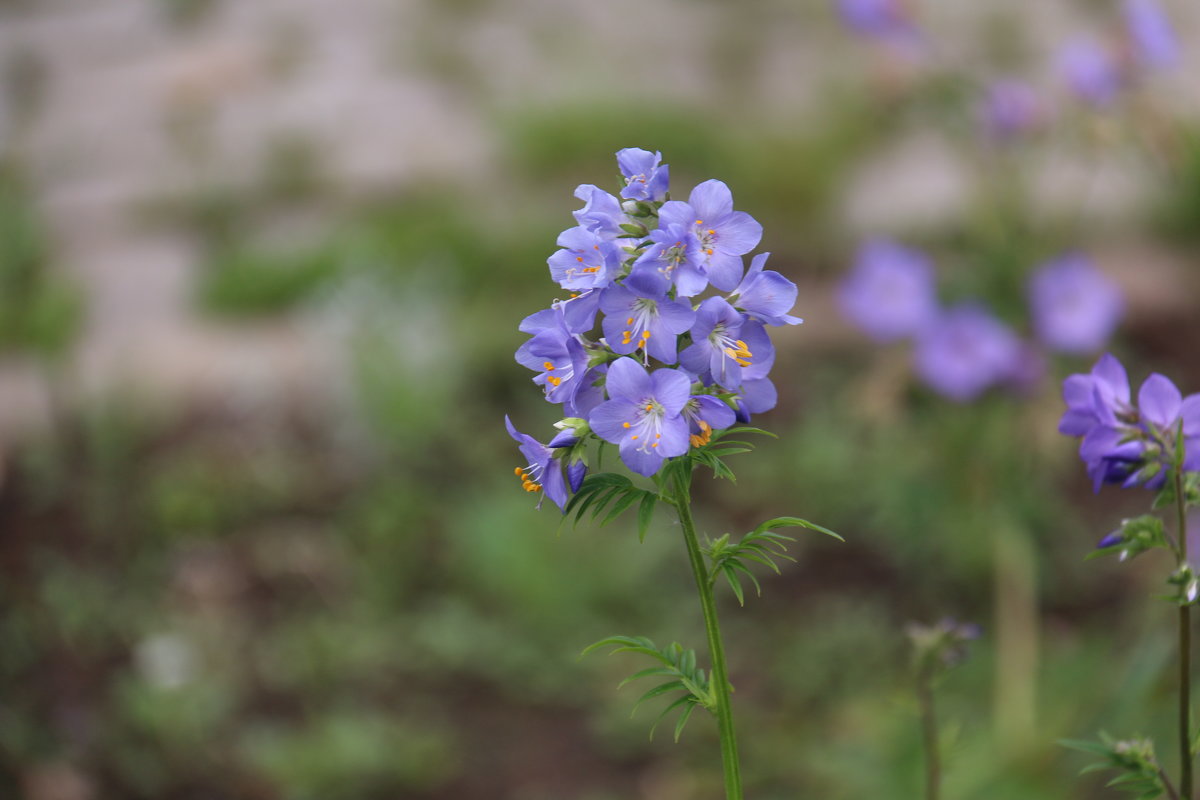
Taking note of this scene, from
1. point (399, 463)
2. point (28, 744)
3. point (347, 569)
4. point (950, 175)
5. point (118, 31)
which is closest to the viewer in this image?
point (28, 744)

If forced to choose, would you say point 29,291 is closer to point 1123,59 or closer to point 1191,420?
point 1123,59

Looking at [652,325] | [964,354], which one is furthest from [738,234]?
[964,354]

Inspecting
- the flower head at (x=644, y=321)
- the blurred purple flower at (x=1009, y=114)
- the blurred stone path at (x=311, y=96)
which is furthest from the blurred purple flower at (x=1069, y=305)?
the blurred stone path at (x=311, y=96)

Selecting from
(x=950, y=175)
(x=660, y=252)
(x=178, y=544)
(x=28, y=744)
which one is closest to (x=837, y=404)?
(x=950, y=175)

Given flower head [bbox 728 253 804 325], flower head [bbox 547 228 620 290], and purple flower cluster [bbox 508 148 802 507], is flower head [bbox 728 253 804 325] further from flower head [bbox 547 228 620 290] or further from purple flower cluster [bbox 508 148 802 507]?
flower head [bbox 547 228 620 290]

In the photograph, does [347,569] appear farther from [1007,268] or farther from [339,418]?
[1007,268]
